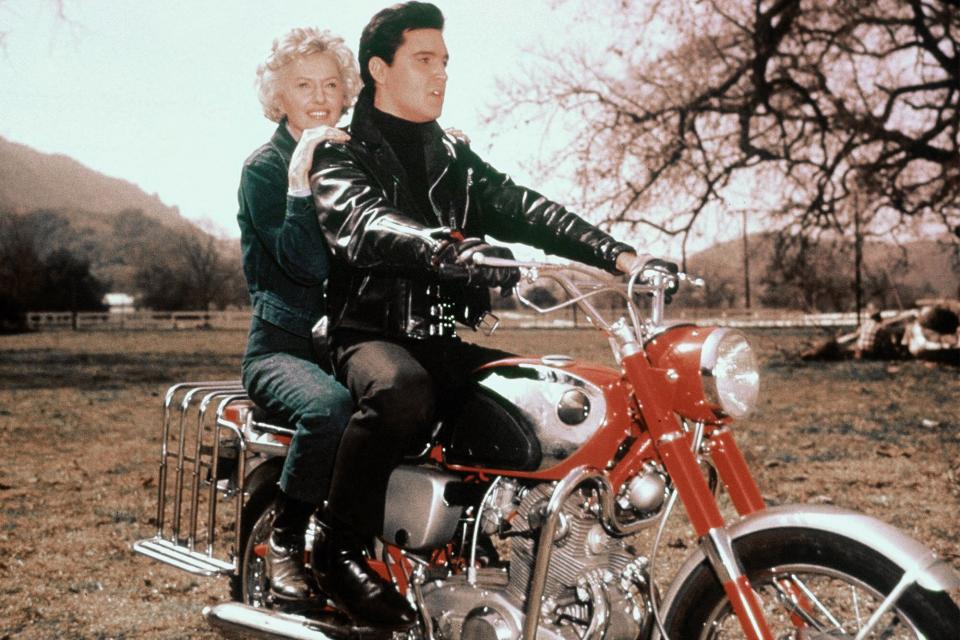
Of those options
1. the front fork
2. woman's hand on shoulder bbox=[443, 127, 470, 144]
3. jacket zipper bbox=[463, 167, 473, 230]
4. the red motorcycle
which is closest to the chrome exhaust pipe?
the red motorcycle

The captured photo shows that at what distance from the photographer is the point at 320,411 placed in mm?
3115

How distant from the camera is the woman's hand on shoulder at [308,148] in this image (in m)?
3.20

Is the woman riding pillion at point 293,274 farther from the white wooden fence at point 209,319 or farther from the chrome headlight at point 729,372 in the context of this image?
the white wooden fence at point 209,319

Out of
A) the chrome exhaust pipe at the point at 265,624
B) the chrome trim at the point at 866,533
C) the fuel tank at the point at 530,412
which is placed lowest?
the chrome exhaust pipe at the point at 265,624

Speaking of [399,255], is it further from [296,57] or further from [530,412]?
[296,57]

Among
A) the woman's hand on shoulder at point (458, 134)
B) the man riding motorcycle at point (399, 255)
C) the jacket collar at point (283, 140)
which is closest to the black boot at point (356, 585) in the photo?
the man riding motorcycle at point (399, 255)

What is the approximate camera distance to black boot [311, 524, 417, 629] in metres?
3.02

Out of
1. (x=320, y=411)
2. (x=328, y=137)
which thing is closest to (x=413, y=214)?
(x=328, y=137)

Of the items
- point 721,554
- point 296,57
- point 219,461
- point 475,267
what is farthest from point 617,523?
point 296,57

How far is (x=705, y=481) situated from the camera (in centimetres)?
260

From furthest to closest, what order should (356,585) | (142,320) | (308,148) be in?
(142,320) → (308,148) → (356,585)

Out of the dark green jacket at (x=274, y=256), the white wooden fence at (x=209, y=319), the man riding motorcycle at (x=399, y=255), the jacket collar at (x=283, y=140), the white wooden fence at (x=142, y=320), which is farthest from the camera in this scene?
the white wooden fence at (x=142, y=320)

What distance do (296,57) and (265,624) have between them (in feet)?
7.42

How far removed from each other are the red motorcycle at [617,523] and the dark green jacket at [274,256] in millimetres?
867
